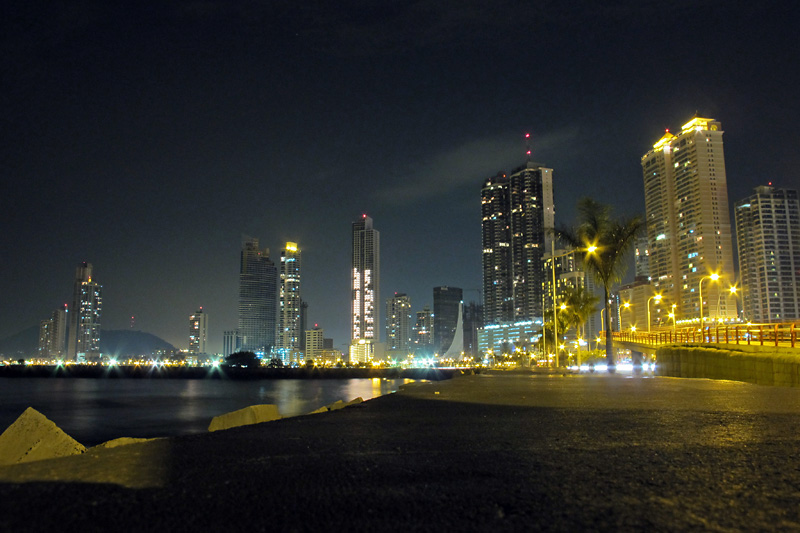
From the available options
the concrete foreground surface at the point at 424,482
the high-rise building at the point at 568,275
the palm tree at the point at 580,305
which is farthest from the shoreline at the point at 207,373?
the concrete foreground surface at the point at 424,482

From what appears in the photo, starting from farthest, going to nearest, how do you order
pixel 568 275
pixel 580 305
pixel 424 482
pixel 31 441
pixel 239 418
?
pixel 568 275, pixel 580 305, pixel 239 418, pixel 31 441, pixel 424 482

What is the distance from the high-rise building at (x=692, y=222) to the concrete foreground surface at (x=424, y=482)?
15335 centimetres

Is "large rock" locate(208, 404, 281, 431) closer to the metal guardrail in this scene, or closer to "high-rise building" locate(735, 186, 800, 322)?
the metal guardrail

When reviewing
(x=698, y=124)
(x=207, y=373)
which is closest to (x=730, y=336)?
(x=207, y=373)

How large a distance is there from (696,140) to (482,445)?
171720 millimetres

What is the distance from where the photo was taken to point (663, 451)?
14.0 feet

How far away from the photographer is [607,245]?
3175cm

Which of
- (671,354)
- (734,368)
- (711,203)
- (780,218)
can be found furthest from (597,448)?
(780,218)

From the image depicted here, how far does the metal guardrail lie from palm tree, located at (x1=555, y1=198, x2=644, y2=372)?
4736 mm

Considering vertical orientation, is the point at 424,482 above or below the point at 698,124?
below

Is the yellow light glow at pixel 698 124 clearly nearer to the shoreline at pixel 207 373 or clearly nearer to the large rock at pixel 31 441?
the shoreline at pixel 207 373

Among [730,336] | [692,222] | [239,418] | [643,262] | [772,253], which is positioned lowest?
[239,418]

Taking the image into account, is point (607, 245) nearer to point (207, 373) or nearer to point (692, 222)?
point (207, 373)

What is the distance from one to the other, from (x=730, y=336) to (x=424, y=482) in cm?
3009
